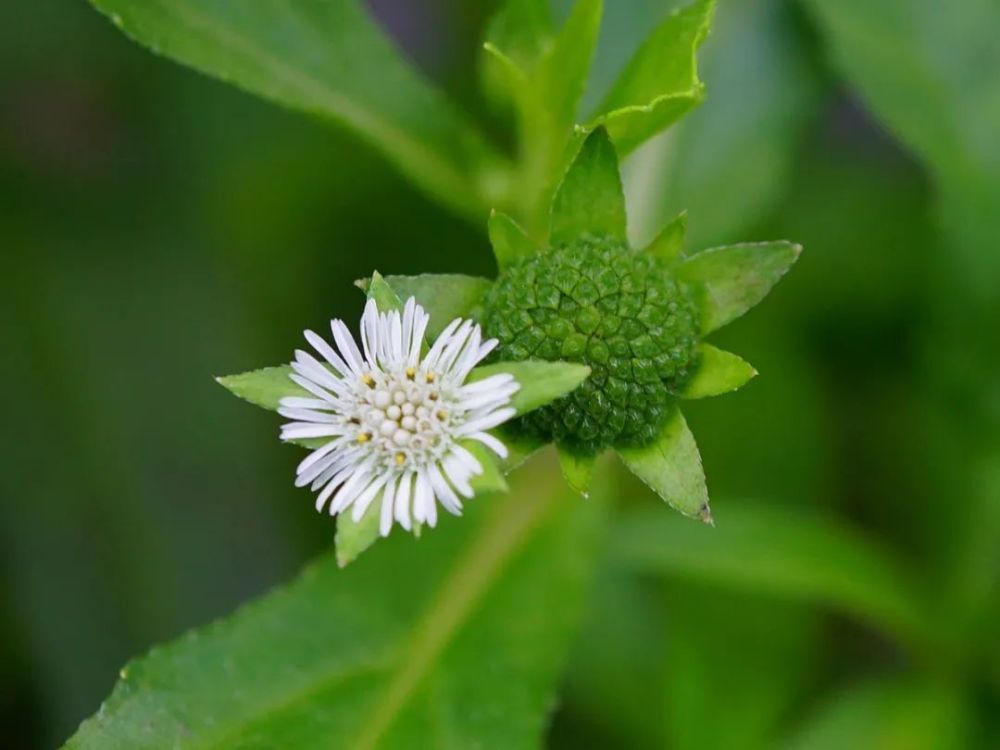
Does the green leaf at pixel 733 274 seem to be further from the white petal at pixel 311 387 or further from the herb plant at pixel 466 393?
the white petal at pixel 311 387

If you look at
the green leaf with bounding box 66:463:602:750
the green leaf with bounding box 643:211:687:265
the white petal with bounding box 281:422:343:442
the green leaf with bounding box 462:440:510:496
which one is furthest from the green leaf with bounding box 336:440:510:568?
the green leaf with bounding box 66:463:602:750

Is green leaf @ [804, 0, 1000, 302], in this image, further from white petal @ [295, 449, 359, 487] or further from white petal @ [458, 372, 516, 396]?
white petal @ [295, 449, 359, 487]

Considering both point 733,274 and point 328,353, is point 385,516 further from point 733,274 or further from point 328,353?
point 733,274

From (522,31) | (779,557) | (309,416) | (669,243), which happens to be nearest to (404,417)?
(309,416)

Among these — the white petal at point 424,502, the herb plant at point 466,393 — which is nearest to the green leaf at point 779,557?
the herb plant at point 466,393

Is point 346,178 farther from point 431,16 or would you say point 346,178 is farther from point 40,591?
point 40,591

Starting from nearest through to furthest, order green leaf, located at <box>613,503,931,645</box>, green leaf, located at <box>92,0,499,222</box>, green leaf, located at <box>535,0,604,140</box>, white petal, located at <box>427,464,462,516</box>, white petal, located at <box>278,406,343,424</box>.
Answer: white petal, located at <box>427,464,462,516</box>, white petal, located at <box>278,406,343,424</box>, green leaf, located at <box>535,0,604,140</box>, green leaf, located at <box>92,0,499,222</box>, green leaf, located at <box>613,503,931,645</box>
